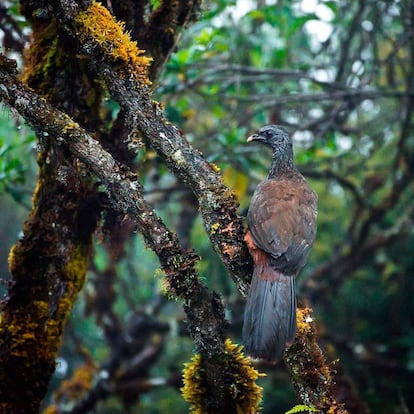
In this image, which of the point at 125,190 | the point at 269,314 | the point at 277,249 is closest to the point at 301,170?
the point at 277,249

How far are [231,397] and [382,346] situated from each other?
5.55 metres

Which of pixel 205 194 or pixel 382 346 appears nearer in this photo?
pixel 205 194

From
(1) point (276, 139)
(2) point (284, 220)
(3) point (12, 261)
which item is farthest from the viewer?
(1) point (276, 139)

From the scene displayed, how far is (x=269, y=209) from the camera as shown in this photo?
391 cm

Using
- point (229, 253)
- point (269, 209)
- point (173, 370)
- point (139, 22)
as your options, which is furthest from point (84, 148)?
point (173, 370)

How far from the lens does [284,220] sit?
3.88 metres

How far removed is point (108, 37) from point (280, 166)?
2035 mm

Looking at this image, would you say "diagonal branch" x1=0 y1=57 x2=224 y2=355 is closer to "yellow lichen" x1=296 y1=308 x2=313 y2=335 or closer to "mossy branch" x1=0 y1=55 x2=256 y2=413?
"mossy branch" x1=0 y1=55 x2=256 y2=413

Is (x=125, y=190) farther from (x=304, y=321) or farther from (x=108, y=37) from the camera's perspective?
(x=304, y=321)

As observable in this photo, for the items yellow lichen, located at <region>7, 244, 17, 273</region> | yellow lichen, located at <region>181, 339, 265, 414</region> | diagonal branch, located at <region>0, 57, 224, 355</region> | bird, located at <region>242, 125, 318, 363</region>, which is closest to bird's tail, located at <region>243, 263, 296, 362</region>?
bird, located at <region>242, 125, 318, 363</region>

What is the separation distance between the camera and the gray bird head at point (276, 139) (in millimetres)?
4711

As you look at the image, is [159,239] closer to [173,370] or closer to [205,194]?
[205,194]

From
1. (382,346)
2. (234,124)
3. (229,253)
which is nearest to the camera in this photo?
(229,253)

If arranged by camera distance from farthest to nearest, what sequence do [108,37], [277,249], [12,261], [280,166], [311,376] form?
[280,166] → [277,249] → [12,261] → [108,37] → [311,376]
